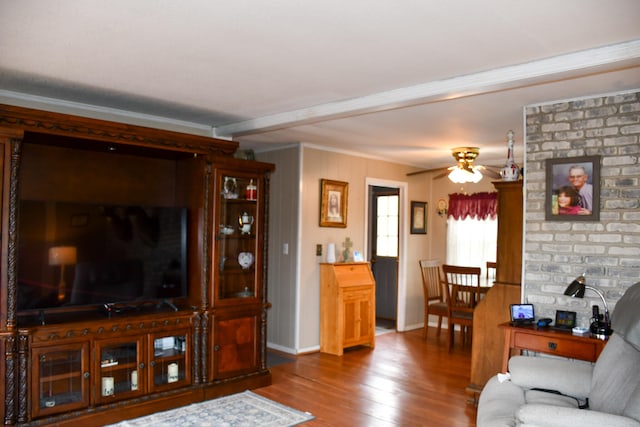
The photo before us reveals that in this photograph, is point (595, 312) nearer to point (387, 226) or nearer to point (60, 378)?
point (60, 378)

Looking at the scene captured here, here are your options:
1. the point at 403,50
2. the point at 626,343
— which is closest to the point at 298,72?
the point at 403,50

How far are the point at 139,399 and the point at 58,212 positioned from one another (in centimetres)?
147

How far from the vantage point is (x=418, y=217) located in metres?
7.45

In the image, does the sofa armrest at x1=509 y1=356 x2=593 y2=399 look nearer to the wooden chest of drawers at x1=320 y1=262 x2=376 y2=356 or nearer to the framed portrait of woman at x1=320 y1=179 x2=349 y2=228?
the wooden chest of drawers at x1=320 y1=262 x2=376 y2=356

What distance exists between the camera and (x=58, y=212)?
11.8 ft

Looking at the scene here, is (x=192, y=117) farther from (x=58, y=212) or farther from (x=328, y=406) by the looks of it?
(x=328, y=406)

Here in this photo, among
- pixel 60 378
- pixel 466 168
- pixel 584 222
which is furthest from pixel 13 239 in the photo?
pixel 466 168

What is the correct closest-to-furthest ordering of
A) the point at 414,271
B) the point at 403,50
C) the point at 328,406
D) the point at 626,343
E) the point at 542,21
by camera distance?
the point at 542,21
the point at 626,343
the point at 403,50
the point at 328,406
the point at 414,271

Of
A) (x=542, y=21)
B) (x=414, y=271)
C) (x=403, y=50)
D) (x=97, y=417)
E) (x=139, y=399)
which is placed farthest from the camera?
(x=414, y=271)

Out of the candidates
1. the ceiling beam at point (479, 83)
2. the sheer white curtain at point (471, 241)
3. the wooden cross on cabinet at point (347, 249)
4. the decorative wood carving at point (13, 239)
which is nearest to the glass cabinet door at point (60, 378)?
the decorative wood carving at point (13, 239)

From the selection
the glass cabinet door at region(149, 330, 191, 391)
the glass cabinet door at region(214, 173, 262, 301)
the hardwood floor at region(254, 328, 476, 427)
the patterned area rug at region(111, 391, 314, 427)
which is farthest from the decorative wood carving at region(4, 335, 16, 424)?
the hardwood floor at region(254, 328, 476, 427)

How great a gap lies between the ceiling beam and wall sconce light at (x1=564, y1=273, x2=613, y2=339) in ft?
4.43

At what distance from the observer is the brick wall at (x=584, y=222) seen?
344 cm

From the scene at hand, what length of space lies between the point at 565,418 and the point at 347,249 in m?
4.03
